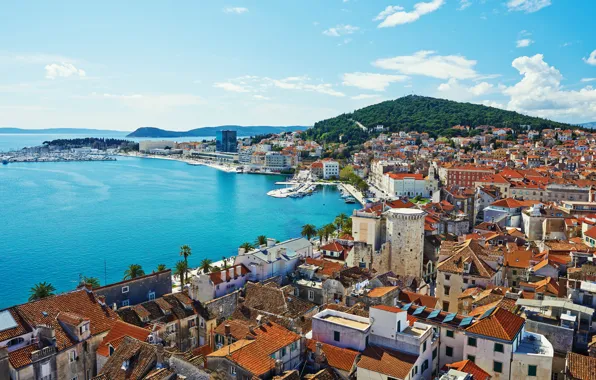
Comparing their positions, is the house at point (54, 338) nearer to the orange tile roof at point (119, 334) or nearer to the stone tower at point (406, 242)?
the orange tile roof at point (119, 334)

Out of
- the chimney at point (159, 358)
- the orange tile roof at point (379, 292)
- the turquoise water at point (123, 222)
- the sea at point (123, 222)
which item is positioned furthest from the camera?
the turquoise water at point (123, 222)

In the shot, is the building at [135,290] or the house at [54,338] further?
the building at [135,290]

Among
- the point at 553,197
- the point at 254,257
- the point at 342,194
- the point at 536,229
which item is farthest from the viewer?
the point at 342,194

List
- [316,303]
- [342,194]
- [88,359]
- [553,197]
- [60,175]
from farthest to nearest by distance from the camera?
[60,175], [342,194], [553,197], [316,303], [88,359]

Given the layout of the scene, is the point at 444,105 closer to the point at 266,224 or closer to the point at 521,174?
the point at 521,174

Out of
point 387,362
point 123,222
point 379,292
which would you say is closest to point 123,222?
point 123,222

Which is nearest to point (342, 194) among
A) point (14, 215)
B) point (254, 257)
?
point (14, 215)

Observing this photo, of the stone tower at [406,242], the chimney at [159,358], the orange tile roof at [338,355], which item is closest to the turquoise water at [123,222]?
the stone tower at [406,242]
